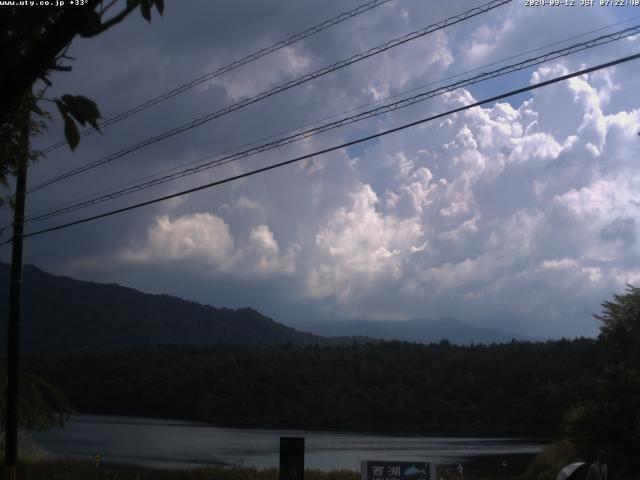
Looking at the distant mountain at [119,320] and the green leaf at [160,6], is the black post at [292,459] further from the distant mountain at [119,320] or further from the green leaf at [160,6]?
the distant mountain at [119,320]

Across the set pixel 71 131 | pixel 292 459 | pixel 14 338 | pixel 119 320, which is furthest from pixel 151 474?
pixel 119 320

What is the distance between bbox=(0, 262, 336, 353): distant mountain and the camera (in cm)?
11800

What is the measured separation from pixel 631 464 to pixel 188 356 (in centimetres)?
6041

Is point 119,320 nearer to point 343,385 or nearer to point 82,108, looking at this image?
point 343,385

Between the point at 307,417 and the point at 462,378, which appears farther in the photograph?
the point at 307,417

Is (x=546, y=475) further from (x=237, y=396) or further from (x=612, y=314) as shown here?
(x=237, y=396)

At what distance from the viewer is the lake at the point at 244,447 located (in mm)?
34531

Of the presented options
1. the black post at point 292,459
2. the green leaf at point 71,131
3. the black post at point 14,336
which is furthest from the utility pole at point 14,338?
the green leaf at point 71,131

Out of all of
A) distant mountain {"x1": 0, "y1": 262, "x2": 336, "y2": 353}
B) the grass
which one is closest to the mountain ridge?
distant mountain {"x1": 0, "y1": 262, "x2": 336, "y2": 353}

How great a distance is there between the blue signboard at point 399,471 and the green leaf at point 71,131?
10321 millimetres

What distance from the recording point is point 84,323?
125m

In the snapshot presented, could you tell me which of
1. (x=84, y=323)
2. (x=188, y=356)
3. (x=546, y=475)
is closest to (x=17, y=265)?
(x=546, y=475)

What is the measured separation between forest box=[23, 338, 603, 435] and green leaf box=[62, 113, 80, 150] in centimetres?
4901

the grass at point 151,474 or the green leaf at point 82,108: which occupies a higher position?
the green leaf at point 82,108
